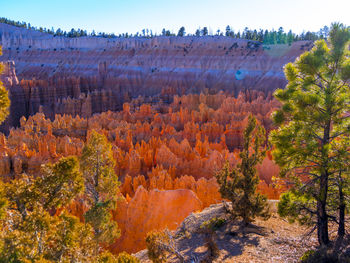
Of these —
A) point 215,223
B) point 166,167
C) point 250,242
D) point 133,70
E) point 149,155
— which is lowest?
point 166,167

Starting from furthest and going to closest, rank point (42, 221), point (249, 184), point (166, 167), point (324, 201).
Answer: point (166, 167), point (249, 184), point (324, 201), point (42, 221)

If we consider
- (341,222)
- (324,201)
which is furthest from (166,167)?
(341,222)

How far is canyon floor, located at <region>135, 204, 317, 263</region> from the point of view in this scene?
772 centimetres

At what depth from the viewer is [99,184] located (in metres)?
9.74

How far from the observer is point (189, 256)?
8.28 metres

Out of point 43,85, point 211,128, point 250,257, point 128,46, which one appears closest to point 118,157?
point 211,128

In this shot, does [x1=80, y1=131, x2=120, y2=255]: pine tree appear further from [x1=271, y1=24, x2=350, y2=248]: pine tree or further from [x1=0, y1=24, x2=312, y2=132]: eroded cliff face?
[x1=0, y1=24, x2=312, y2=132]: eroded cliff face

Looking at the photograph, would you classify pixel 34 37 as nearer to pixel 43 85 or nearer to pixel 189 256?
pixel 43 85

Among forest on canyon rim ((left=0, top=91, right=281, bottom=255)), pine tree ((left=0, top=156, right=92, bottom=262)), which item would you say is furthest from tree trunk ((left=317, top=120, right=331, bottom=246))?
pine tree ((left=0, top=156, right=92, bottom=262))

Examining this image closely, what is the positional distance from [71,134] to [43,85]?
2580 centimetres

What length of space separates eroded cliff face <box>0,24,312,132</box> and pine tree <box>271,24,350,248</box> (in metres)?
37.9

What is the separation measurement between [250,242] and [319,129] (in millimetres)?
3844

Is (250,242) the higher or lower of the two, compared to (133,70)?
lower

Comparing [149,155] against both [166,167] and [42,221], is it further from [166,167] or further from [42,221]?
[42,221]
